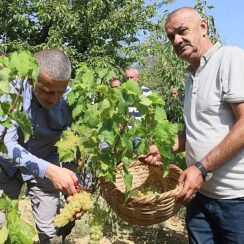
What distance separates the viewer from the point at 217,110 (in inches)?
89.8

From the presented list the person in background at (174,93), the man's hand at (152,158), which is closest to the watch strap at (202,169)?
the man's hand at (152,158)

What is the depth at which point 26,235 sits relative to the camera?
5.80ft

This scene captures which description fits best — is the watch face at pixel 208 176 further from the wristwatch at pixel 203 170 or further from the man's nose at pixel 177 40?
the man's nose at pixel 177 40

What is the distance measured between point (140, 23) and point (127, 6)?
2.49ft

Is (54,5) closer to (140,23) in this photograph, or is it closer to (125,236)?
(140,23)

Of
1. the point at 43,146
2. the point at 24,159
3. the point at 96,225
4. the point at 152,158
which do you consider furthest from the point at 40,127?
the point at 96,225

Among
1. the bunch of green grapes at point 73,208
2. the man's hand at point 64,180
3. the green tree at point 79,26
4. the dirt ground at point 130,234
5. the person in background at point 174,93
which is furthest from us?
the green tree at point 79,26

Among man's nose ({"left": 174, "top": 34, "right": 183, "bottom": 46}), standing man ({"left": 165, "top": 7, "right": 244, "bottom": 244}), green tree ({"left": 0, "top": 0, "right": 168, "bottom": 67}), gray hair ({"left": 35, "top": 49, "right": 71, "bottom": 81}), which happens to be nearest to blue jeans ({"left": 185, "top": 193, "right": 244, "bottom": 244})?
standing man ({"left": 165, "top": 7, "right": 244, "bottom": 244})

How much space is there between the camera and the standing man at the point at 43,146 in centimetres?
239

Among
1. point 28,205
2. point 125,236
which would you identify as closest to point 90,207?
point 125,236

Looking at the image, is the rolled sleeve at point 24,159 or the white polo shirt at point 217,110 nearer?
the white polo shirt at point 217,110

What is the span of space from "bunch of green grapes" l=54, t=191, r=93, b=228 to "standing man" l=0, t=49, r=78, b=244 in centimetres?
12

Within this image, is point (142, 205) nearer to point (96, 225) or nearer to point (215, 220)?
point (96, 225)

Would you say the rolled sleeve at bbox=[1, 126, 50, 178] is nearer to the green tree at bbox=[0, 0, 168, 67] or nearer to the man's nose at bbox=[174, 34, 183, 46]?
the man's nose at bbox=[174, 34, 183, 46]
